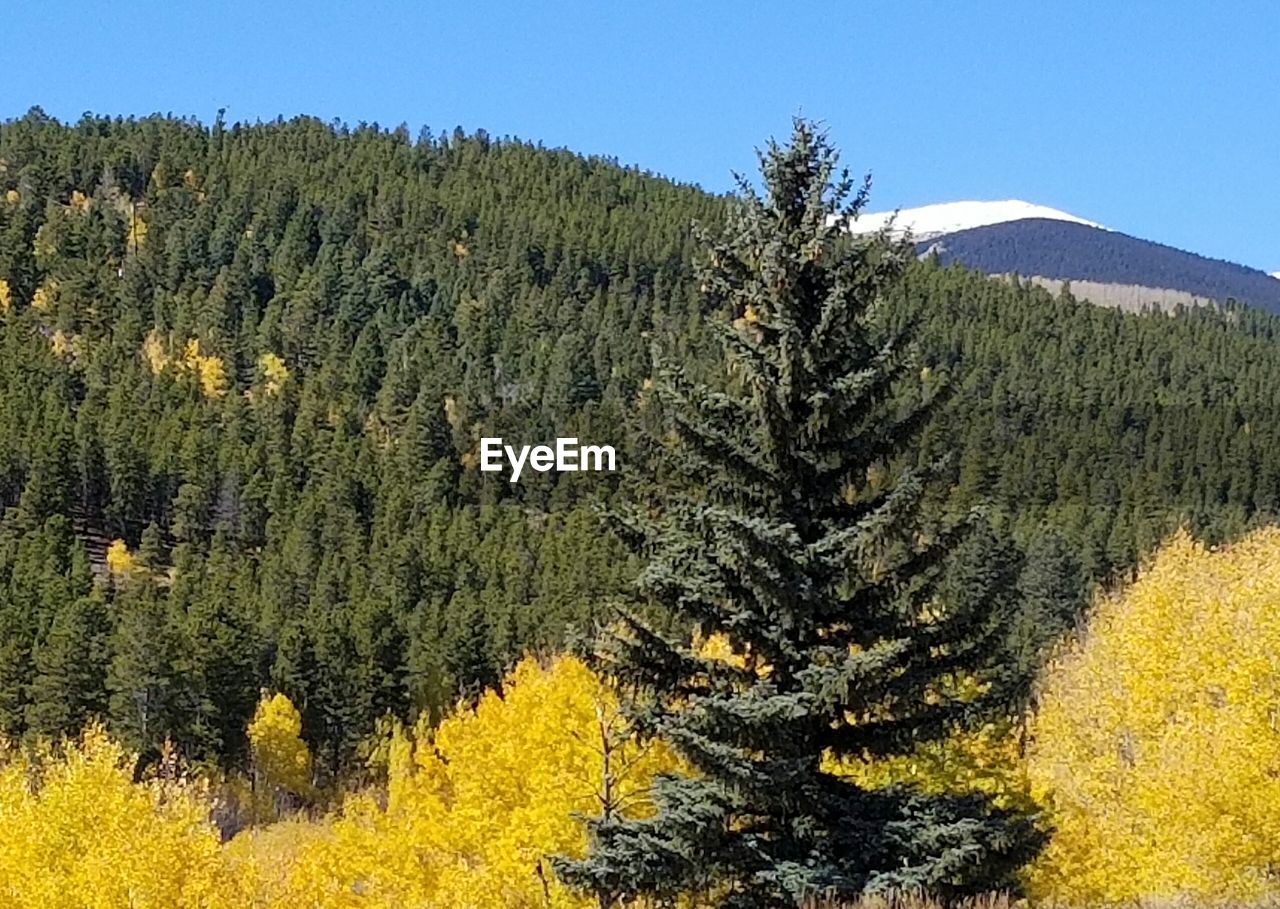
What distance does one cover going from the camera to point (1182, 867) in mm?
21531

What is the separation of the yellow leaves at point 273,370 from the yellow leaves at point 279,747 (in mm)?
99830

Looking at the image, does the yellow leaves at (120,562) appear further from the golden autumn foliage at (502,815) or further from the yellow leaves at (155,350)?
the golden autumn foliage at (502,815)

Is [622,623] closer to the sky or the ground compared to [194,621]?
closer to the sky

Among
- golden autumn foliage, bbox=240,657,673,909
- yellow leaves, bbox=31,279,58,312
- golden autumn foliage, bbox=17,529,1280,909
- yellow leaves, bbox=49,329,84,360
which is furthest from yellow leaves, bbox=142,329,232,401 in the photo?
golden autumn foliage, bbox=17,529,1280,909

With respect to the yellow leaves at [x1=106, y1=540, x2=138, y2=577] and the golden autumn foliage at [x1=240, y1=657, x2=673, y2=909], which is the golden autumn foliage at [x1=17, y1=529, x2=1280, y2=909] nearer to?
the golden autumn foliage at [x1=240, y1=657, x2=673, y2=909]

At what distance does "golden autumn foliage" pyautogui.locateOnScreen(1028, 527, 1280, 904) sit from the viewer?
68.2 ft

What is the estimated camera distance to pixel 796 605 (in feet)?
45.8

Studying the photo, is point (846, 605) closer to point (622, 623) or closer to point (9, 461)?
point (622, 623)

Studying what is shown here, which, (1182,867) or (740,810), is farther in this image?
(1182,867)

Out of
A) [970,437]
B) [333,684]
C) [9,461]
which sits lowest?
[333,684]

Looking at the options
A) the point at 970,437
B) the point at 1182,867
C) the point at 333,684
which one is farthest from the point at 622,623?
the point at 970,437

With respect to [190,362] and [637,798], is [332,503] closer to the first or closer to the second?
[190,362]

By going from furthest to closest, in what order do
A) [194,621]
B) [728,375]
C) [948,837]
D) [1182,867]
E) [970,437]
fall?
1. [970,437]
2. [194,621]
3. [1182,867]
4. [728,375]
5. [948,837]

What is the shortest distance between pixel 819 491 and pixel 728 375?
5.97 feet
